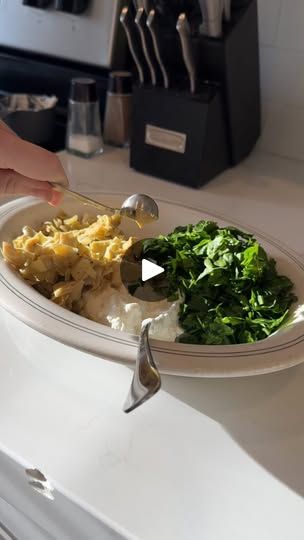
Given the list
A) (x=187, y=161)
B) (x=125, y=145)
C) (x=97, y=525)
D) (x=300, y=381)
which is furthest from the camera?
(x=125, y=145)

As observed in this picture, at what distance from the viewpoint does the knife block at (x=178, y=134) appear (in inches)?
36.3

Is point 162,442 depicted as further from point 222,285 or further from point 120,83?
point 120,83

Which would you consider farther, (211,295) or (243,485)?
(211,295)

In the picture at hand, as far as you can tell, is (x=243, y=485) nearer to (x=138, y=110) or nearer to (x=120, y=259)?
(x=120, y=259)

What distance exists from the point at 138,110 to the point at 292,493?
697mm

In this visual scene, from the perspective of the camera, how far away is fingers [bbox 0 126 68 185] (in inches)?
21.3

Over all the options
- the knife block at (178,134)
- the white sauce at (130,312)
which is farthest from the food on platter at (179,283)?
the knife block at (178,134)

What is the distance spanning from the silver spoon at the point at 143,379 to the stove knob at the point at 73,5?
83 cm

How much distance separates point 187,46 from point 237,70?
0.13 metres

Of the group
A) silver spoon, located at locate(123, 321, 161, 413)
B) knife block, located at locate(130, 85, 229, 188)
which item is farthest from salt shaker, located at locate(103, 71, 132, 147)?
silver spoon, located at locate(123, 321, 161, 413)

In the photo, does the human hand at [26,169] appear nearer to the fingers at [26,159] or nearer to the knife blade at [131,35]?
the fingers at [26,159]

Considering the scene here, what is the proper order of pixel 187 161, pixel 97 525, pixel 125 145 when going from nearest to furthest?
pixel 97 525 < pixel 187 161 < pixel 125 145

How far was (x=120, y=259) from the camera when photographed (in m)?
0.66

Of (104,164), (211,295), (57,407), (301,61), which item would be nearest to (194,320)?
(211,295)
